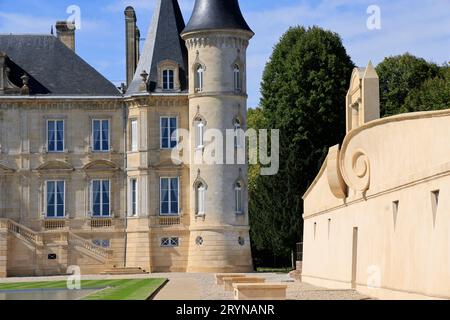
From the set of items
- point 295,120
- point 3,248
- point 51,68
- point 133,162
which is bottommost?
point 3,248

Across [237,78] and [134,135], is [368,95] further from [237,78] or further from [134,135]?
[134,135]

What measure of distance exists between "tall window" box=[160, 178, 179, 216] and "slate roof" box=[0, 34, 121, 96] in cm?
569

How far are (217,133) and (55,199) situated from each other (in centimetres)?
959

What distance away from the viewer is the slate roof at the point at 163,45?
183 feet

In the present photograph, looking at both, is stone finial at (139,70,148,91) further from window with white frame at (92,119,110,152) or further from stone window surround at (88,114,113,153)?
window with white frame at (92,119,110,152)

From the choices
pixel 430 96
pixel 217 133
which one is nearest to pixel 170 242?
pixel 217 133

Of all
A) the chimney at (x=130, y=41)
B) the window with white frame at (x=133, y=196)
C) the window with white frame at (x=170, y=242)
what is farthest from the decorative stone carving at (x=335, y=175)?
the chimney at (x=130, y=41)

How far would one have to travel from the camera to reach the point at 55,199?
5541 centimetres

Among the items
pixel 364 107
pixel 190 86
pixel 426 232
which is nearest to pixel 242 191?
pixel 190 86

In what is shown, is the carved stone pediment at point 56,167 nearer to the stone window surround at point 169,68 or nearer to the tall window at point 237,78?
the stone window surround at point 169,68

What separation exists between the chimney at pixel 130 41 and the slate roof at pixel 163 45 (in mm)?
1169

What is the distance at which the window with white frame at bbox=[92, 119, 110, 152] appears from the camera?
55969mm

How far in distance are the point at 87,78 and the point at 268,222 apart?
12.8m

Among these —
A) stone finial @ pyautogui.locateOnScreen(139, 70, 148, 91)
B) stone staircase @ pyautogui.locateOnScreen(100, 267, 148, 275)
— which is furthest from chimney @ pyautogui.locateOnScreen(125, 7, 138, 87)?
stone staircase @ pyautogui.locateOnScreen(100, 267, 148, 275)
